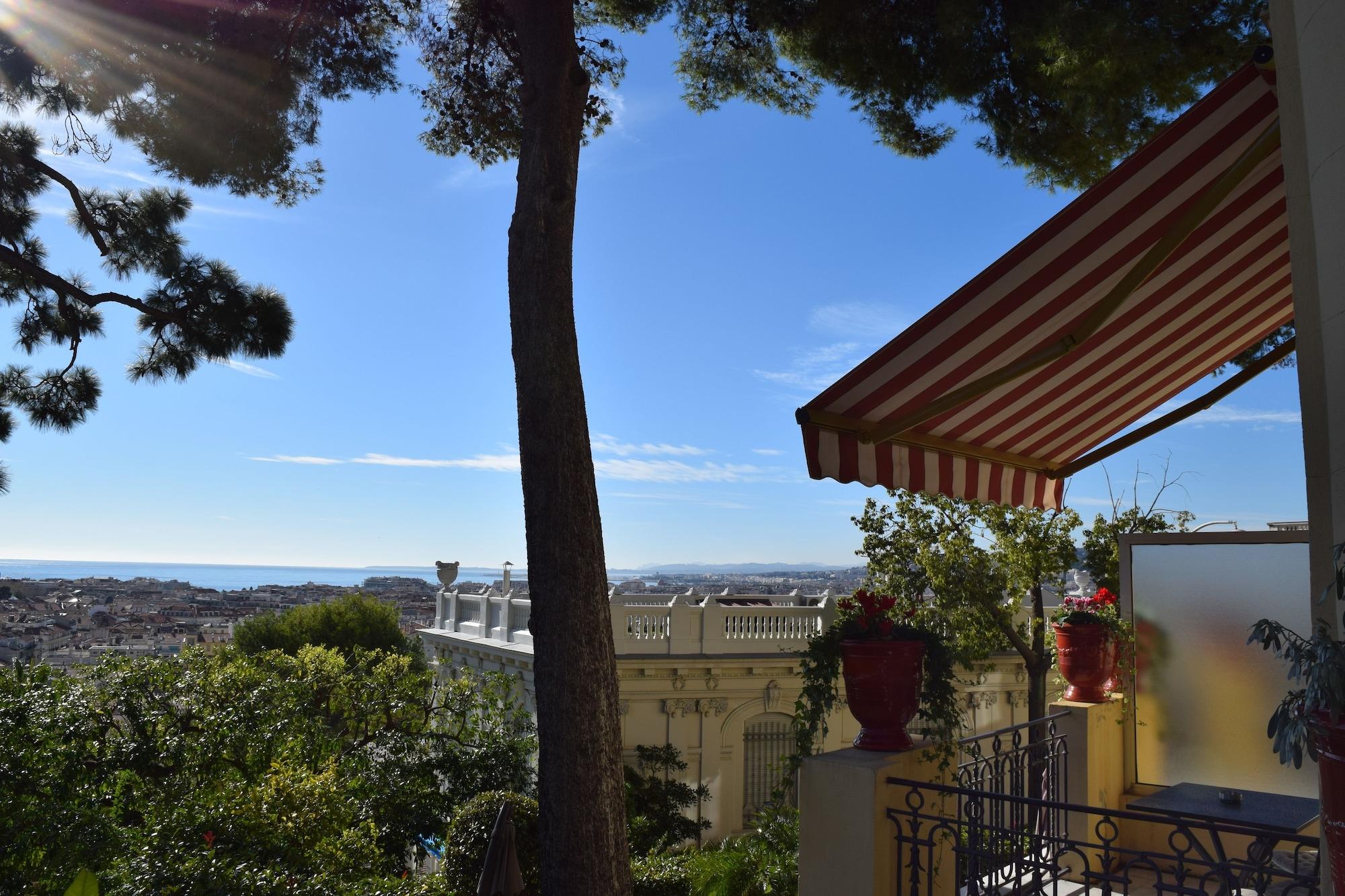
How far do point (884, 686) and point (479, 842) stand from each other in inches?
302

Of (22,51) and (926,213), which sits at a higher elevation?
(926,213)

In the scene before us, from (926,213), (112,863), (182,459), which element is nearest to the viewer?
(112,863)

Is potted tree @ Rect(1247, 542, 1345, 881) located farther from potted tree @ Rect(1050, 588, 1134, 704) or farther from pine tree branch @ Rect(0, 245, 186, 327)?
pine tree branch @ Rect(0, 245, 186, 327)

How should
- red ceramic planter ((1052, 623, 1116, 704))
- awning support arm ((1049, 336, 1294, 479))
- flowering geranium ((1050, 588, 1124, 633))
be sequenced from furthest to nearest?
1. flowering geranium ((1050, 588, 1124, 633))
2. red ceramic planter ((1052, 623, 1116, 704))
3. awning support arm ((1049, 336, 1294, 479))

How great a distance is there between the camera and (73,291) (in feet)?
26.6

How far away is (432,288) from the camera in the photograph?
19.2 m

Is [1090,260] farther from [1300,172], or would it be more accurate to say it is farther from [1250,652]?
[1250,652]

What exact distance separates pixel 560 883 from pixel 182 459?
209 ft

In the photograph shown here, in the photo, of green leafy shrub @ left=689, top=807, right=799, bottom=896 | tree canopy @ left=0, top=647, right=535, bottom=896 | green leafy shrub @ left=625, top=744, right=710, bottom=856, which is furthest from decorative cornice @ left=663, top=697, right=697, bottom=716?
green leafy shrub @ left=689, top=807, right=799, bottom=896

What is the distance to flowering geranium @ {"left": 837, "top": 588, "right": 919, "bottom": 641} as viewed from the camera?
400 centimetres

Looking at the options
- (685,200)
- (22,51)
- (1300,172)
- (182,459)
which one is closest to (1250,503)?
(685,200)

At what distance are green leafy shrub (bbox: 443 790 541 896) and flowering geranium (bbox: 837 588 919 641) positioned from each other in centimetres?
679

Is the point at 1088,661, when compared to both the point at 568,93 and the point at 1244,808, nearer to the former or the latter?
the point at 1244,808

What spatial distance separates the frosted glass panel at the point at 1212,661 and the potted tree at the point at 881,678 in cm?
235
